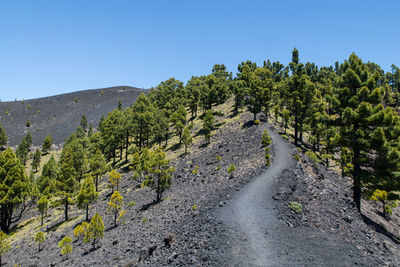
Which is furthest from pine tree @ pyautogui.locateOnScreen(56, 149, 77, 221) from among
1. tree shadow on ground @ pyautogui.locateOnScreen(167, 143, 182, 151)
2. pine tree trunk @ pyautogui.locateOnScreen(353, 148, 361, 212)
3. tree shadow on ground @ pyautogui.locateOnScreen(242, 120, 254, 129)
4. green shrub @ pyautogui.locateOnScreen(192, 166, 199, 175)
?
pine tree trunk @ pyautogui.locateOnScreen(353, 148, 361, 212)

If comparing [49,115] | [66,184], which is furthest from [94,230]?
[49,115]

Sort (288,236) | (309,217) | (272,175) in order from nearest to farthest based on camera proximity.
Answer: (288,236), (309,217), (272,175)

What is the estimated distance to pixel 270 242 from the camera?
16328mm

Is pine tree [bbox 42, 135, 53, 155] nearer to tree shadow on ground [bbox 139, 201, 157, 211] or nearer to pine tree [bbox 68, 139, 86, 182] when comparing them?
pine tree [bbox 68, 139, 86, 182]

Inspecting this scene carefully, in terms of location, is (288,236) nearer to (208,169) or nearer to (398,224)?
(398,224)

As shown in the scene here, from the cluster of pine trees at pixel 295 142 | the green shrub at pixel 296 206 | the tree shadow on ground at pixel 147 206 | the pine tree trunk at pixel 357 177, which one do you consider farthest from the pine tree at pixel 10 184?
the pine tree trunk at pixel 357 177

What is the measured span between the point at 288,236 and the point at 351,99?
16790 mm

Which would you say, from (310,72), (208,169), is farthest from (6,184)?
(310,72)

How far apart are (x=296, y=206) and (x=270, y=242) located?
6.11 m

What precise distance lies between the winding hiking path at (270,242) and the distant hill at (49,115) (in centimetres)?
14139

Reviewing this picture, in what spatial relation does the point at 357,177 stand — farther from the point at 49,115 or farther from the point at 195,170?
the point at 49,115

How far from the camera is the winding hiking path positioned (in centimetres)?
1420

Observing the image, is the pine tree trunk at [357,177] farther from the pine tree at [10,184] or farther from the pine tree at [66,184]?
the pine tree at [10,184]

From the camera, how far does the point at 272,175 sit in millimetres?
30422
